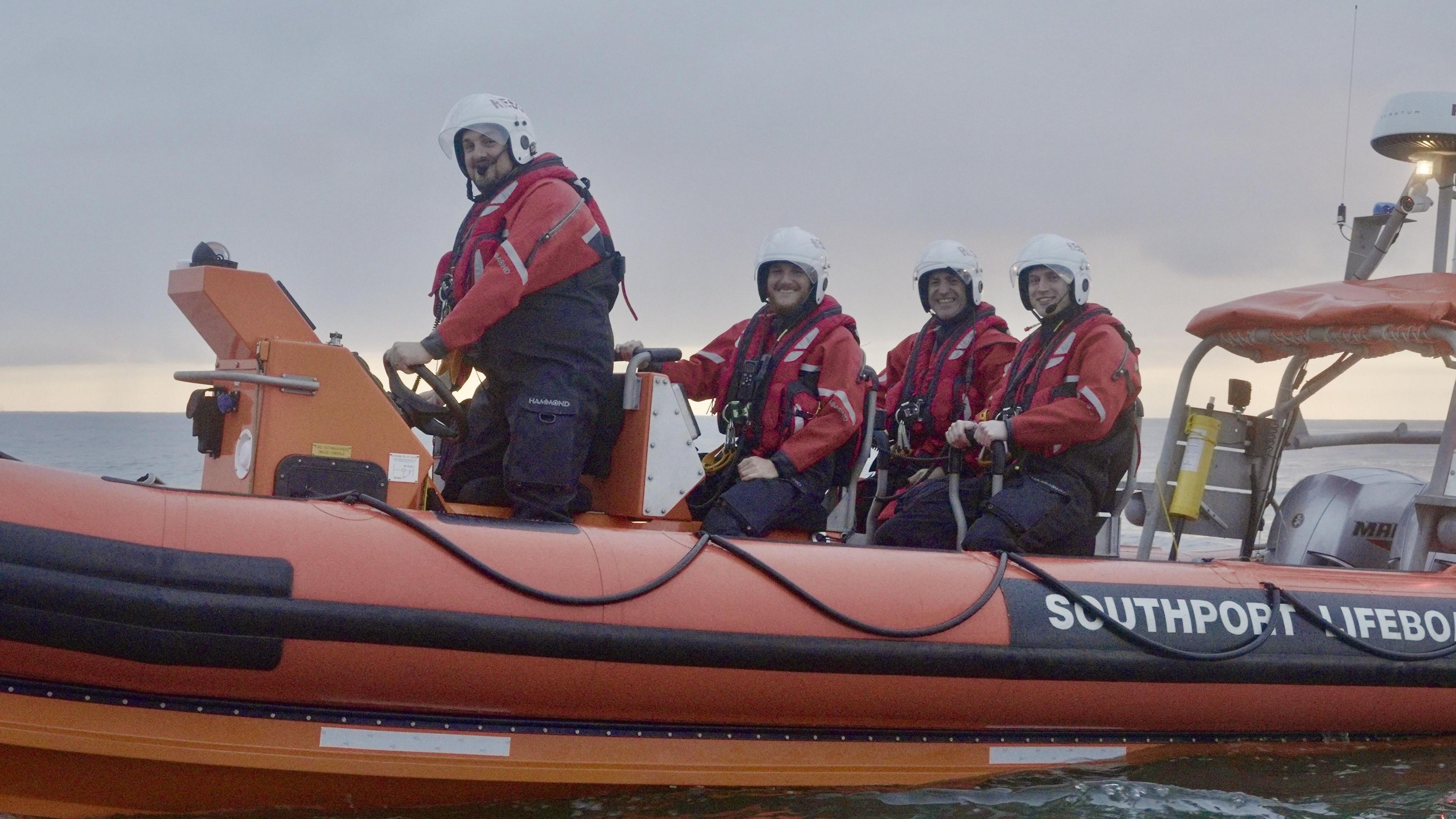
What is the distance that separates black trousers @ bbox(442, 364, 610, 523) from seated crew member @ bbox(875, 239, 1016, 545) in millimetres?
1357

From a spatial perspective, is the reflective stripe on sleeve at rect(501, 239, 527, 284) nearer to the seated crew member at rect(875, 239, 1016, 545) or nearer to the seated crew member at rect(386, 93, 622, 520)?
the seated crew member at rect(386, 93, 622, 520)

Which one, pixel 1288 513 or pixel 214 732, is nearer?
pixel 214 732

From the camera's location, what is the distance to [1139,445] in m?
4.33

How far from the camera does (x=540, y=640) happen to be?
299 cm

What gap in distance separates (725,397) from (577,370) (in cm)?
79

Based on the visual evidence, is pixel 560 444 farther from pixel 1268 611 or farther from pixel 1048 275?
pixel 1268 611

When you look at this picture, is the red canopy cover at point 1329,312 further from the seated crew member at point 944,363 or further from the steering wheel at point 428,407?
the steering wheel at point 428,407

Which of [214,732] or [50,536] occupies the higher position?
[50,536]

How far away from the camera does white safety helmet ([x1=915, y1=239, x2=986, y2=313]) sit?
4617 mm

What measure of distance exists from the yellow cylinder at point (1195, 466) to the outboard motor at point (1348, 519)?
18.9 inches

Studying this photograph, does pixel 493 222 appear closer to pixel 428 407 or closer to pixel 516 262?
pixel 516 262

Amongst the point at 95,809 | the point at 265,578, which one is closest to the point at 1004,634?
the point at 265,578

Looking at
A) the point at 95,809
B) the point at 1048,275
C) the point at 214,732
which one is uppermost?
the point at 1048,275

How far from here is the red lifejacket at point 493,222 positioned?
3549 mm
